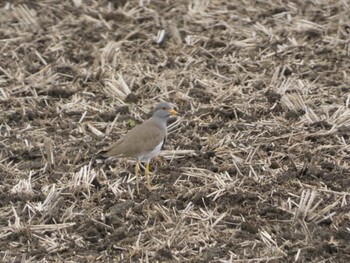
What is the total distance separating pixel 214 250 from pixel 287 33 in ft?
18.5

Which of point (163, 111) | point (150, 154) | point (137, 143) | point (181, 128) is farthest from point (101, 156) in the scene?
point (181, 128)

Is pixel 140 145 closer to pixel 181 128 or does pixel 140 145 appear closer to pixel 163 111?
pixel 163 111

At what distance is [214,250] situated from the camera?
7.30m

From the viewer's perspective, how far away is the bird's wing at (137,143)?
8381mm

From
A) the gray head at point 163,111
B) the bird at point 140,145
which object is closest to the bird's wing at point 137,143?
the bird at point 140,145

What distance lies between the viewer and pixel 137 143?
8477mm

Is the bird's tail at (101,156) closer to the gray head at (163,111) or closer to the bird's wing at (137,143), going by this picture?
the bird's wing at (137,143)

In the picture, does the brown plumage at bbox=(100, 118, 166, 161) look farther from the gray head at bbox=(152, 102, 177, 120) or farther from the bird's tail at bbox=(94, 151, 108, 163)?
the gray head at bbox=(152, 102, 177, 120)

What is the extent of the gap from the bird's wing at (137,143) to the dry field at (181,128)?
0.38m

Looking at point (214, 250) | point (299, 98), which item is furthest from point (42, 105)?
point (214, 250)

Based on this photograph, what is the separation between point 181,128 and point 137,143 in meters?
1.46

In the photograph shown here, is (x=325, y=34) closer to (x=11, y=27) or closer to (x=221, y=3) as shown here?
(x=221, y=3)

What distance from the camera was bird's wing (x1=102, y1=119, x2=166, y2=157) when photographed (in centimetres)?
838

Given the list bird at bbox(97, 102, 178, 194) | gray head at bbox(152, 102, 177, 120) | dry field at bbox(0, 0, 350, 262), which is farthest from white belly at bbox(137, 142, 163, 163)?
gray head at bbox(152, 102, 177, 120)
